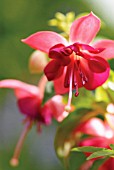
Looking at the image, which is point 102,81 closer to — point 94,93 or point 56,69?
point 56,69

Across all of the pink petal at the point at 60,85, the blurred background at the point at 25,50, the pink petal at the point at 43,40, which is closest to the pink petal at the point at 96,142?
the pink petal at the point at 60,85

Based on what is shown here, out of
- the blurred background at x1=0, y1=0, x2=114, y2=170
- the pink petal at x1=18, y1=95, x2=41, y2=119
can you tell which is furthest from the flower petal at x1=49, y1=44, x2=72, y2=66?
the blurred background at x1=0, y1=0, x2=114, y2=170

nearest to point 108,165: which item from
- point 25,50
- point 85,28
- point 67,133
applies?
point 67,133

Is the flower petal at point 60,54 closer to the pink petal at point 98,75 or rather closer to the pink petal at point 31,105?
the pink petal at point 98,75

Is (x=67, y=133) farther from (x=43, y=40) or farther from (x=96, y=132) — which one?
(x=43, y=40)

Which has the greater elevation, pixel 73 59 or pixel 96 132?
pixel 73 59

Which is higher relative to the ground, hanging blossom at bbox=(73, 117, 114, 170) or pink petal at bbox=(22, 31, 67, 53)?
pink petal at bbox=(22, 31, 67, 53)

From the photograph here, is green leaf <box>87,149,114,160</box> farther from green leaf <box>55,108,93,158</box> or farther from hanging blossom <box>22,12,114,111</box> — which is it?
green leaf <box>55,108,93,158</box>
